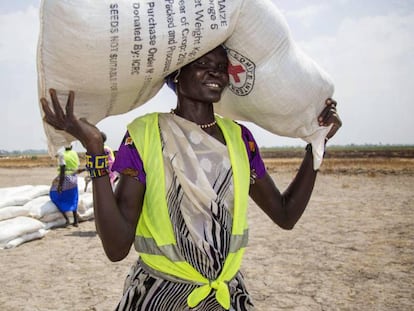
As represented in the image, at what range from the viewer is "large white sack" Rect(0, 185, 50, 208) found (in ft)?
18.7

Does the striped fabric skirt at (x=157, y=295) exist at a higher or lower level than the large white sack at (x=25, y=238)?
higher

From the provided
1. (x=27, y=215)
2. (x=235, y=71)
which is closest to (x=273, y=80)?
(x=235, y=71)

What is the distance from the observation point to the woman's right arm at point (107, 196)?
1.08m

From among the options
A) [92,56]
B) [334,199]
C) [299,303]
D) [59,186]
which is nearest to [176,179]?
[92,56]

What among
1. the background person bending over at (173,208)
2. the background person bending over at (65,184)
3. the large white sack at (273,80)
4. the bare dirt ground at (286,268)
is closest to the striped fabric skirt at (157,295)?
the background person bending over at (173,208)

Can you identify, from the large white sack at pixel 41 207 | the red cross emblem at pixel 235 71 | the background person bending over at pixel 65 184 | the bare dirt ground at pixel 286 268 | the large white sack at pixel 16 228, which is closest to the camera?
the red cross emblem at pixel 235 71

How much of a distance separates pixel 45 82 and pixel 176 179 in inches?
18.0

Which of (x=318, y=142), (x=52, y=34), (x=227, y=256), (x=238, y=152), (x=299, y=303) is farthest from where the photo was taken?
(x=299, y=303)

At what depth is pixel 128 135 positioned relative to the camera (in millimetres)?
1187

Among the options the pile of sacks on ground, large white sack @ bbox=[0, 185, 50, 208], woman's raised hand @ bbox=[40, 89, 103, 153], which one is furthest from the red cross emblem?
large white sack @ bbox=[0, 185, 50, 208]

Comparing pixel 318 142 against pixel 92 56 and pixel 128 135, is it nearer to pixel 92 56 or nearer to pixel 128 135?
pixel 128 135

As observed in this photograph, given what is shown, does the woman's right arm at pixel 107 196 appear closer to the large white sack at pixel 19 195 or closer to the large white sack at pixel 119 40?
the large white sack at pixel 119 40

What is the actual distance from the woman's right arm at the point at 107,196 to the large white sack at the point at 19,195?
5.10 meters

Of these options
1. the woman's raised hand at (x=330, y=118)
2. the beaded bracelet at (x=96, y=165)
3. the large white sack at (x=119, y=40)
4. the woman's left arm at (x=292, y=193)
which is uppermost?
the large white sack at (x=119, y=40)
